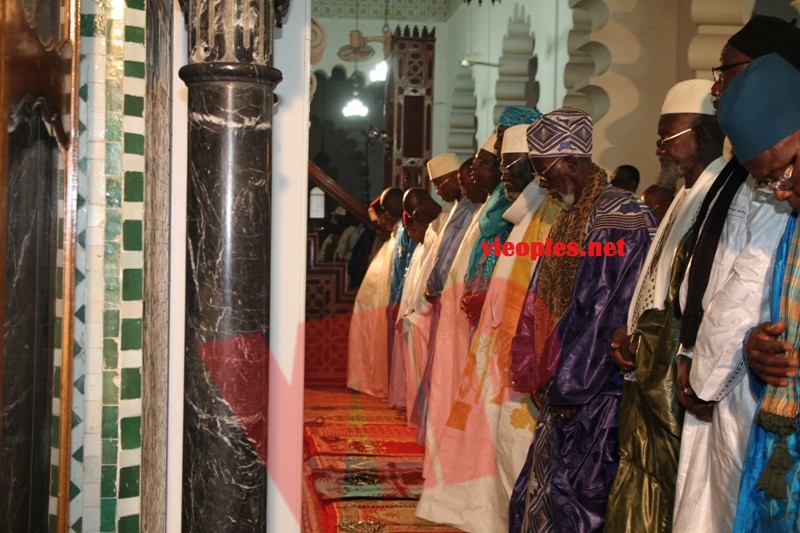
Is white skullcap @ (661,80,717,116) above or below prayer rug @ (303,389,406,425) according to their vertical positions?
above

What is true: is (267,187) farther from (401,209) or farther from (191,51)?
(401,209)

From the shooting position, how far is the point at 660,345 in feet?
11.4

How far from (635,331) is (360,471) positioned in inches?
118

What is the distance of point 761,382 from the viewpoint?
297 cm

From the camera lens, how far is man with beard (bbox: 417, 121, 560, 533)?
500 cm

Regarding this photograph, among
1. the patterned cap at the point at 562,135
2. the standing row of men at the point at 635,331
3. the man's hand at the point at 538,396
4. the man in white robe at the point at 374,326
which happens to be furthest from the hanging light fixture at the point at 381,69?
the man's hand at the point at 538,396

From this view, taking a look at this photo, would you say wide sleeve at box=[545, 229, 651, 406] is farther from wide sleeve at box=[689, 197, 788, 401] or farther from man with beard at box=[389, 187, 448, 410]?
man with beard at box=[389, 187, 448, 410]

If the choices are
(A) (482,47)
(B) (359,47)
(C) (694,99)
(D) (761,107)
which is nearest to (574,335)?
(C) (694,99)

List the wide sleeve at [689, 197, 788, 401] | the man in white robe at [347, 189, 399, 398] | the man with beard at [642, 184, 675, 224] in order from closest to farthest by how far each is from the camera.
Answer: the wide sleeve at [689, 197, 788, 401] → the man with beard at [642, 184, 675, 224] → the man in white robe at [347, 189, 399, 398]

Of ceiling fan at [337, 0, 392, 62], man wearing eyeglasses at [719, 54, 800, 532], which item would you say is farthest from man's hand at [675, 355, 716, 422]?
ceiling fan at [337, 0, 392, 62]

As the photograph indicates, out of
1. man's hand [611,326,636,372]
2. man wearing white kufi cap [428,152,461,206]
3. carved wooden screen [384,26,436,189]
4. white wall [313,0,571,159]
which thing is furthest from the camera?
carved wooden screen [384,26,436,189]

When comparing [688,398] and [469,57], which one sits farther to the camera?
[469,57]

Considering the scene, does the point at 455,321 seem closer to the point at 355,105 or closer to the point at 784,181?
the point at 784,181

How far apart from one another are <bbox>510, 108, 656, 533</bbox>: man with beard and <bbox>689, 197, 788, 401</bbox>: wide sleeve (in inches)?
40.2
